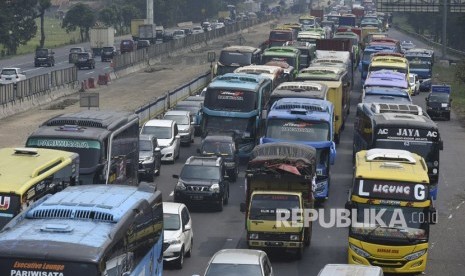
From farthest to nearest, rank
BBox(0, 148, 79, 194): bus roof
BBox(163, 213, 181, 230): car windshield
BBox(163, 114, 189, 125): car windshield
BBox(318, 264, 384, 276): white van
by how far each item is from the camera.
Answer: BBox(163, 114, 189, 125): car windshield < BBox(163, 213, 181, 230): car windshield < BBox(0, 148, 79, 194): bus roof < BBox(318, 264, 384, 276): white van

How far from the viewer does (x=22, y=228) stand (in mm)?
18328

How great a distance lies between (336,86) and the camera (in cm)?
4894

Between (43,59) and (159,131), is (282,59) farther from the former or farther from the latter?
(43,59)

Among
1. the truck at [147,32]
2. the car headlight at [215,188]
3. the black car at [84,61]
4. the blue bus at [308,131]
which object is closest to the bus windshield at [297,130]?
the blue bus at [308,131]

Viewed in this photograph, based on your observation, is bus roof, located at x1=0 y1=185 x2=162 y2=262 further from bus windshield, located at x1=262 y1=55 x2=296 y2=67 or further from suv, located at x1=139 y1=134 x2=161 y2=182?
bus windshield, located at x1=262 y1=55 x2=296 y2=67

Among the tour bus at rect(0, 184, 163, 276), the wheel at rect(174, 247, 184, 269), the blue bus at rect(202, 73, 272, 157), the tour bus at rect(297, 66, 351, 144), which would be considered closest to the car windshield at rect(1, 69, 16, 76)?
the tour bus at rect(297, 66, 351, 144)

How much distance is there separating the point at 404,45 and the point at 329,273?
84.5m

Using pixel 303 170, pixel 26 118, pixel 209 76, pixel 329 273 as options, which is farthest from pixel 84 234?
pixel 209 76

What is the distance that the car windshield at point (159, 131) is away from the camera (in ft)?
148

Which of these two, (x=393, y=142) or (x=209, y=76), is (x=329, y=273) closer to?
(x=393, y=142)

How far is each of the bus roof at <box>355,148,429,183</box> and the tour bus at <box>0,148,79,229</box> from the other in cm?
694

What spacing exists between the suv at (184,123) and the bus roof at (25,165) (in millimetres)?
21318

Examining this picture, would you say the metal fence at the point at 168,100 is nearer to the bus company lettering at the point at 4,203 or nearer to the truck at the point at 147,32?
the bus company lettering at the point at 4,203

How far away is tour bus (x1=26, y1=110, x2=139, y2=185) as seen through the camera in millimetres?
29422
